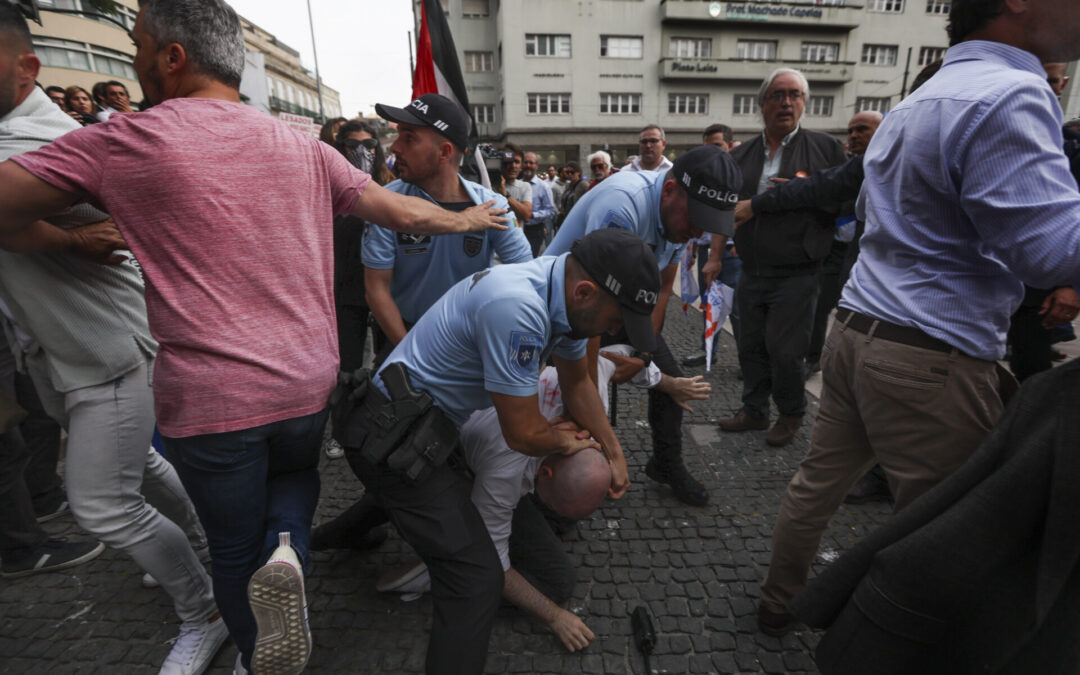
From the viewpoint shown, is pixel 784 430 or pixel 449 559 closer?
pixel 449 559

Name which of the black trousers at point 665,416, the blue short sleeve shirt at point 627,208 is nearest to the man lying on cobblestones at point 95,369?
the blue short sleeve shirt at point 627,208

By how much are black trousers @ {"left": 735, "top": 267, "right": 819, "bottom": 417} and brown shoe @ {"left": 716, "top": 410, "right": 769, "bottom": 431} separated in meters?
0.13

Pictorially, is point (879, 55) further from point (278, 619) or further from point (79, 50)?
point (79, 50)

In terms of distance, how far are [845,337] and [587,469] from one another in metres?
1.08

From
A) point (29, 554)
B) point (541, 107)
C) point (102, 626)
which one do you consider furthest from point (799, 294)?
point (541, 107)

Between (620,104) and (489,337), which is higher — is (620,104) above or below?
above

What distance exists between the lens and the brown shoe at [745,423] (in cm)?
390

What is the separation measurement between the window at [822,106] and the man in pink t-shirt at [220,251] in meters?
40.5

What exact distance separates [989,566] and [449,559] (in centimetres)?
144

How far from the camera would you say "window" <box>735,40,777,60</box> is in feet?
110

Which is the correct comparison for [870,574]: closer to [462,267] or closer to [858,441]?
[858,441]

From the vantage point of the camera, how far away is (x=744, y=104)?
111 feet

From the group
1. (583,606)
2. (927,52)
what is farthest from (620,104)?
(583,606)

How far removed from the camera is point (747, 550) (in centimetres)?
265
